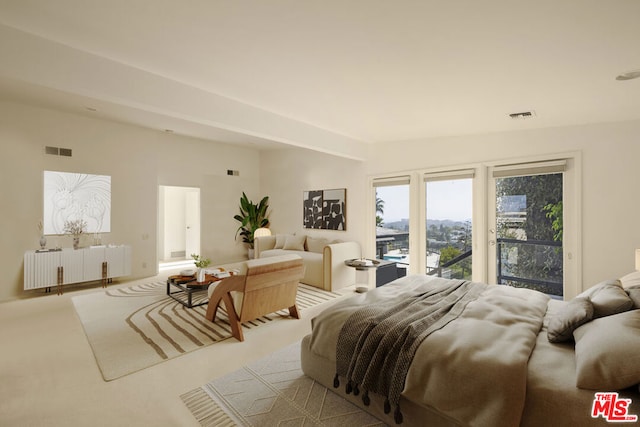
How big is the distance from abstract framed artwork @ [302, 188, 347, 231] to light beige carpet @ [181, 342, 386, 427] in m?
3.84

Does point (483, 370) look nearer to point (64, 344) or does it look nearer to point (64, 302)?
point (64, 344)

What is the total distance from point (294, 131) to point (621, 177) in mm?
4085

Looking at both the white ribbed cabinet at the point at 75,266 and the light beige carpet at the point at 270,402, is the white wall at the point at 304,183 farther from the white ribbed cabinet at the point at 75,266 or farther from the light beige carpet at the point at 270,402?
the light beige carpet at the point at 270,402

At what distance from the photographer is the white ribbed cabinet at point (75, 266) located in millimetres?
4465

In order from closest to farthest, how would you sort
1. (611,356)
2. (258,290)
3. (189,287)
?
(611,356), (258,290), (189,287)

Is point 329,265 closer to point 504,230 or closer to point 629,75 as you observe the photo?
point 504,230

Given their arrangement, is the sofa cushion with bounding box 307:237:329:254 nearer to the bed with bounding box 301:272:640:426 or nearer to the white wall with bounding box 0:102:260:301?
the white wall with bounding box 0:102:260:301

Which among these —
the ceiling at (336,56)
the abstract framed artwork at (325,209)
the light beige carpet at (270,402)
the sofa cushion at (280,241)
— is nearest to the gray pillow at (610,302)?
the light beige carpet at (270,402)

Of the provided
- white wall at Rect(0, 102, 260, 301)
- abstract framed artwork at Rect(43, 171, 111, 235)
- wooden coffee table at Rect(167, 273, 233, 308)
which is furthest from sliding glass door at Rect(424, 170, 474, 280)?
abstract framed artwork at Rect(43, 171, 111, 235)

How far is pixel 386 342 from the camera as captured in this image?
184cm

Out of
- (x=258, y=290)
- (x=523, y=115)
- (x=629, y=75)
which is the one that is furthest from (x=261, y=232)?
(x=629, y=75)

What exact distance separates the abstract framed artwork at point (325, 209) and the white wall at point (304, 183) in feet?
0.34

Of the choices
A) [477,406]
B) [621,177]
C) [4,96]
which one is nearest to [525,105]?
[621,177]

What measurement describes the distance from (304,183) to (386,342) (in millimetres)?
5377
